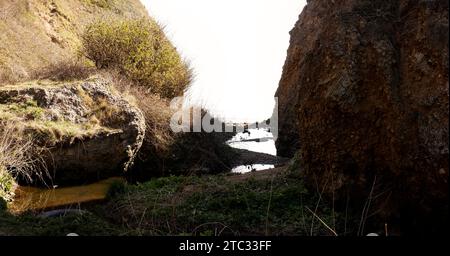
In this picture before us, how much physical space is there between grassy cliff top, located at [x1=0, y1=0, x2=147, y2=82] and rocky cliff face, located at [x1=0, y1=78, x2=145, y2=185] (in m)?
2.32

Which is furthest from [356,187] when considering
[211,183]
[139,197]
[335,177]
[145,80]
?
[145,80]

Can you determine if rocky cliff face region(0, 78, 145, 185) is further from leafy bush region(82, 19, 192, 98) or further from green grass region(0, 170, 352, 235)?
leafy bush region(82, 19, 192, 98)

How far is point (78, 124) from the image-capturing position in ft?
39.7

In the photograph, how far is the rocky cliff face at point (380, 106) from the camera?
4996 millimetres

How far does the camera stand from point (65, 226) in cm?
661

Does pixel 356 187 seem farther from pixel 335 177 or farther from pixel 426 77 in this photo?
pixel 426 77

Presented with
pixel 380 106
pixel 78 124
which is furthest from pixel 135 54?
pixel 380 106

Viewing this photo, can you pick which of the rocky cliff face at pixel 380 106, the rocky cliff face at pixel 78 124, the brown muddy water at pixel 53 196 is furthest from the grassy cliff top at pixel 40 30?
the rocky cliff face at pixel 380 106

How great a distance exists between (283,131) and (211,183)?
6950 millimetres

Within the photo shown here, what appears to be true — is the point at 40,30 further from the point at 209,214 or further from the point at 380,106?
the point at 380,106

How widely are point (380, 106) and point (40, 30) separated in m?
19.9

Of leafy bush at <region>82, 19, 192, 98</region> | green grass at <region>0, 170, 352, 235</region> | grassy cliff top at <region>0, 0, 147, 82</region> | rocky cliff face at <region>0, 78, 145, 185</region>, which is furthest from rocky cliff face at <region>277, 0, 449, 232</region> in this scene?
leafy bush at <region>82, 19, 192, 98</region>

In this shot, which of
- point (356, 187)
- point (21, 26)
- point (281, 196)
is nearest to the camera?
point (356, 187)

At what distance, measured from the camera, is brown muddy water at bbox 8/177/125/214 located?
9.20 metres
